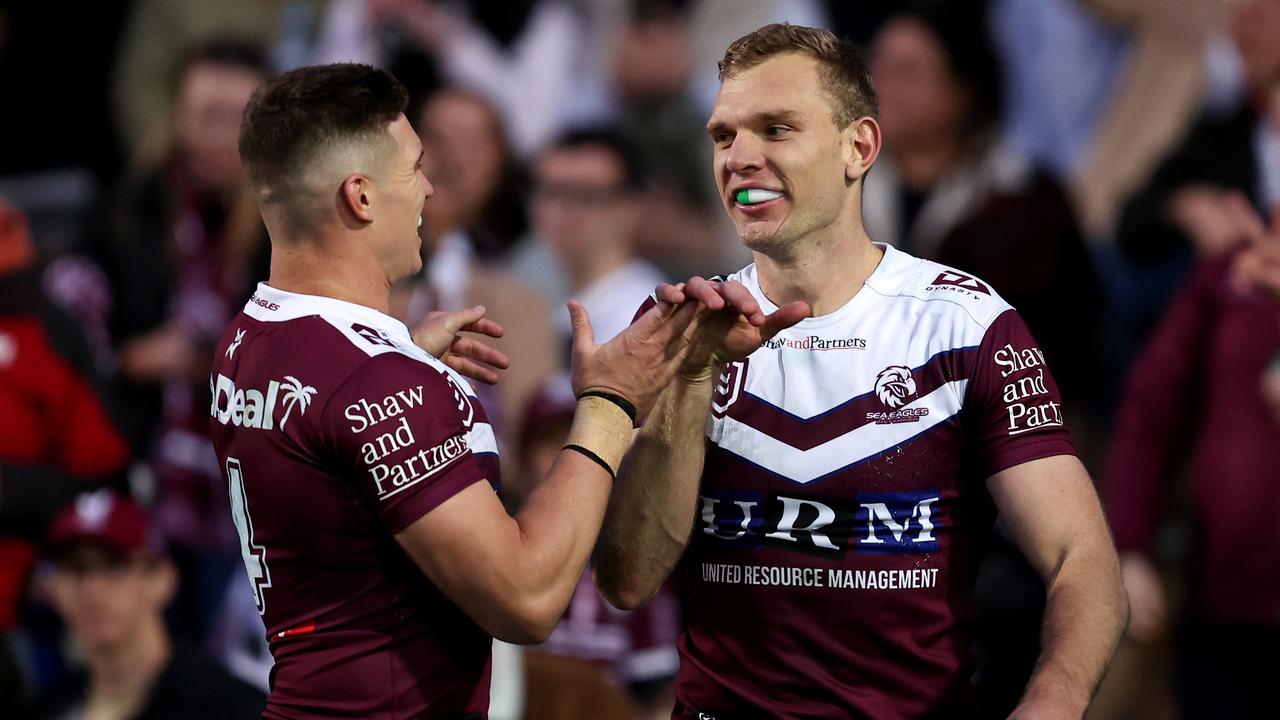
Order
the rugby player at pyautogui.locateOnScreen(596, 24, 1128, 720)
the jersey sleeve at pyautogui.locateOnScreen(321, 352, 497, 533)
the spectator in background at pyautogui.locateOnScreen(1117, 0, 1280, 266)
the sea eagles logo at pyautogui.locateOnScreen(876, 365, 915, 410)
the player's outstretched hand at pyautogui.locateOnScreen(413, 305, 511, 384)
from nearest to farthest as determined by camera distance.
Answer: the jersey sleeve at pyautogui.locateOnScreen(321, 352, 497, 533) < the rugby player at pyautogui.locateOnScreen(596, 24, 1128, 720) < the sea eagles logo at pyautogui.locateOnScreen(876, 365, 915, 410) < the player's outstretched hand at pyautogui.locateOnScreen(413, 305, 511, 384) < the spectator in background at pyautogui.locateOnScreen(1117, 0, 1280, 266)

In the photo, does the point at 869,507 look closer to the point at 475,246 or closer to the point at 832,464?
the point at 832,464

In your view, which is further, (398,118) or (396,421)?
(398,118)

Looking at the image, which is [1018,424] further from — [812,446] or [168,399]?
[168,399]

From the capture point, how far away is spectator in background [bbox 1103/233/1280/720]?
6.02 m

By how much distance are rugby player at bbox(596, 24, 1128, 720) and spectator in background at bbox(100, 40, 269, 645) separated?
4091mm

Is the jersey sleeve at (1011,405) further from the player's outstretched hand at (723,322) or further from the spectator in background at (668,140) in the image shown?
the spectator in background at (668,140)

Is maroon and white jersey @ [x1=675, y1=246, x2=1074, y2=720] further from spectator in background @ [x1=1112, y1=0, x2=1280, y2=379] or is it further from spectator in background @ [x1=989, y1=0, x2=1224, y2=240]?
spectator in background @ [x1=989, y1=0, x2=1224, y2=240]

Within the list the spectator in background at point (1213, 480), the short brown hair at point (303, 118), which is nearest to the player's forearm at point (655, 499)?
the short brown hair at point (303, 118)

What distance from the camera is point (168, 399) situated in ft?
25.7

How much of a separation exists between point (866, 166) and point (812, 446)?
0.69m

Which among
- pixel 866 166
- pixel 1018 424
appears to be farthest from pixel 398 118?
pixel 1018 424

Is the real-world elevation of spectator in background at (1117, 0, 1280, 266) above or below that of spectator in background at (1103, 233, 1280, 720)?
above

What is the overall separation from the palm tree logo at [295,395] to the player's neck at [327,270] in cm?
23

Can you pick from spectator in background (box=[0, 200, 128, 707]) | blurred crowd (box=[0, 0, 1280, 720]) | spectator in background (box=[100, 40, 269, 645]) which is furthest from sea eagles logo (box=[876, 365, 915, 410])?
spectator in background (box=[100, 40, 269, 645])
